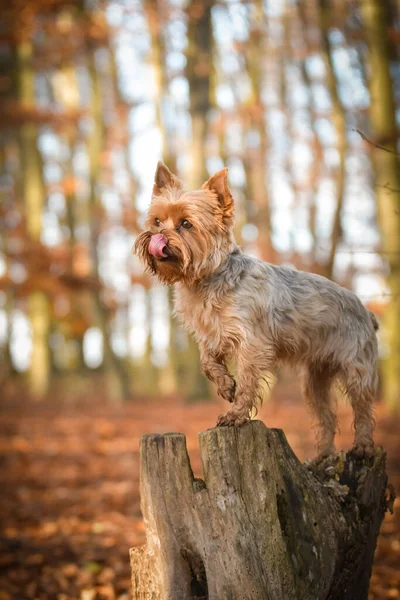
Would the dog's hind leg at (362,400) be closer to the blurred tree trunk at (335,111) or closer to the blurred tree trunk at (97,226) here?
the blurred tree trunk at (335,111)

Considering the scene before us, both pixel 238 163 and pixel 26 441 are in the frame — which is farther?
pixel 238 163

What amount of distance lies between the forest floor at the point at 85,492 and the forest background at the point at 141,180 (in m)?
0.05

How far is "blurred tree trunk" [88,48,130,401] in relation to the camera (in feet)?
61.0

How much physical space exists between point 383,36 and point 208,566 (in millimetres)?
11371

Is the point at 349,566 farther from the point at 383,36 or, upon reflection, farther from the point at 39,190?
the point at 39,190

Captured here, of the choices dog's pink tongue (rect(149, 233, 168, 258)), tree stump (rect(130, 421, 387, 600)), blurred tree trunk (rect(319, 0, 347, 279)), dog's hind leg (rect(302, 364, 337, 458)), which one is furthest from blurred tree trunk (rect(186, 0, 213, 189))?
tree stump (rect(130, 421, 387, 600))

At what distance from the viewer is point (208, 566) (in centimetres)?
368

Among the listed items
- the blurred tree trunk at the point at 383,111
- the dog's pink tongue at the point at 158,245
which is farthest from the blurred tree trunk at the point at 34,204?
the dog's pink tongue at the point at 158,245

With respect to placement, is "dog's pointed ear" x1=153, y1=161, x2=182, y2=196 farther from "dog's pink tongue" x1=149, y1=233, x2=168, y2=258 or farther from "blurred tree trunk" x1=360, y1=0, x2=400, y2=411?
"blurred tree trunk" x1=360, y1=0, x2=400, y2=411

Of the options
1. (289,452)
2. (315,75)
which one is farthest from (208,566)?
(315,75)

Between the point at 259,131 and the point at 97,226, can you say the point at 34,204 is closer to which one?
the point at 97,226

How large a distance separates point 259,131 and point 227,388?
18.2 meters

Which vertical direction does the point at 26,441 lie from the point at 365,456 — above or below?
below

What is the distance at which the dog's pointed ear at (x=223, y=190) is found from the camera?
13.3 feet
